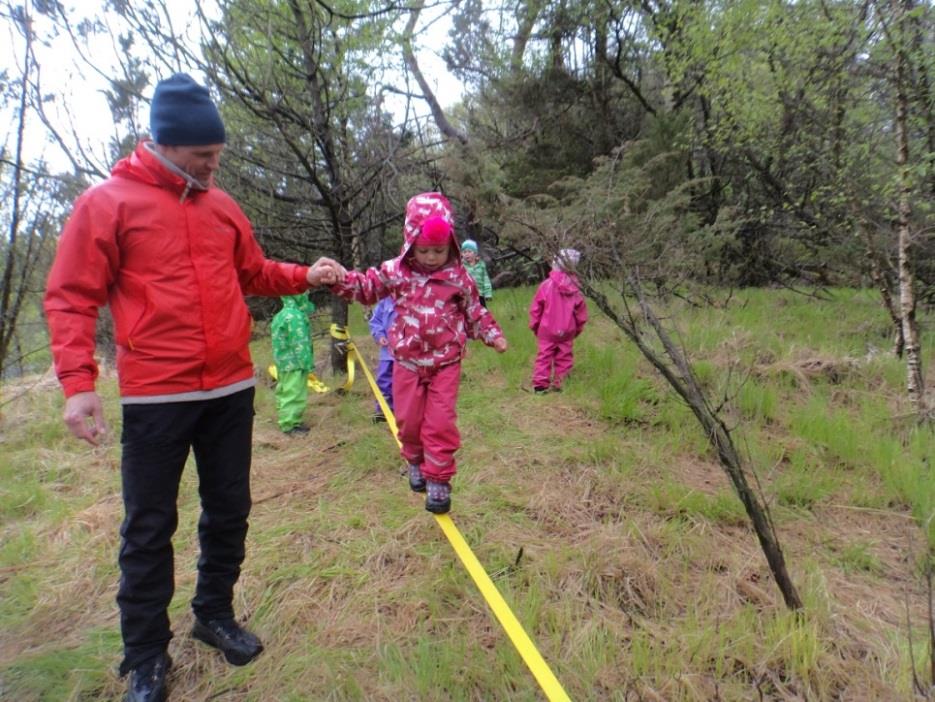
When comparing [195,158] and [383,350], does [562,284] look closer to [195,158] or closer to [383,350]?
[383,350]

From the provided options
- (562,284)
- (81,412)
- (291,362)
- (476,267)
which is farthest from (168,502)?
(476,267)

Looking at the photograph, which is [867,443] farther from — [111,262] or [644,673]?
[111,262]

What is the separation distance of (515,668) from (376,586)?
2.76ft

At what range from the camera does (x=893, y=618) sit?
244 centimetres

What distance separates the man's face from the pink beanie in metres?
1.01

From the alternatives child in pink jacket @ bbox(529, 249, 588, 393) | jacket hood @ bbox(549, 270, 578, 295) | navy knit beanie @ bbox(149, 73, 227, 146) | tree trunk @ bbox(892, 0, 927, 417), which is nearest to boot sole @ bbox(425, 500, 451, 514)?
navy knit beanie @ bbox(149, 73, 227, 146)

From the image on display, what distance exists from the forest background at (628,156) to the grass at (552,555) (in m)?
0.18

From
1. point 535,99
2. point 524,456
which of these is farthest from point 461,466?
point 535,99

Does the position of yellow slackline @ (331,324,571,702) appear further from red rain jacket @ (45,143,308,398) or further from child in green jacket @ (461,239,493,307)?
child in green jacket @ (461,239,493,307)

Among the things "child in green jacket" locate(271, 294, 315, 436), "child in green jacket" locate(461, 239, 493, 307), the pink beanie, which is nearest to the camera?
the pink beanie

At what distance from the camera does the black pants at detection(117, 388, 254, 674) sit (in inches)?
72.9

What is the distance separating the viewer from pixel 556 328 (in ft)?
18.0

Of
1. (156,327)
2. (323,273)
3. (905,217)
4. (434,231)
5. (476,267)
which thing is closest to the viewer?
(156,327)

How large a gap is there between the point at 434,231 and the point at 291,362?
8.62 ft
